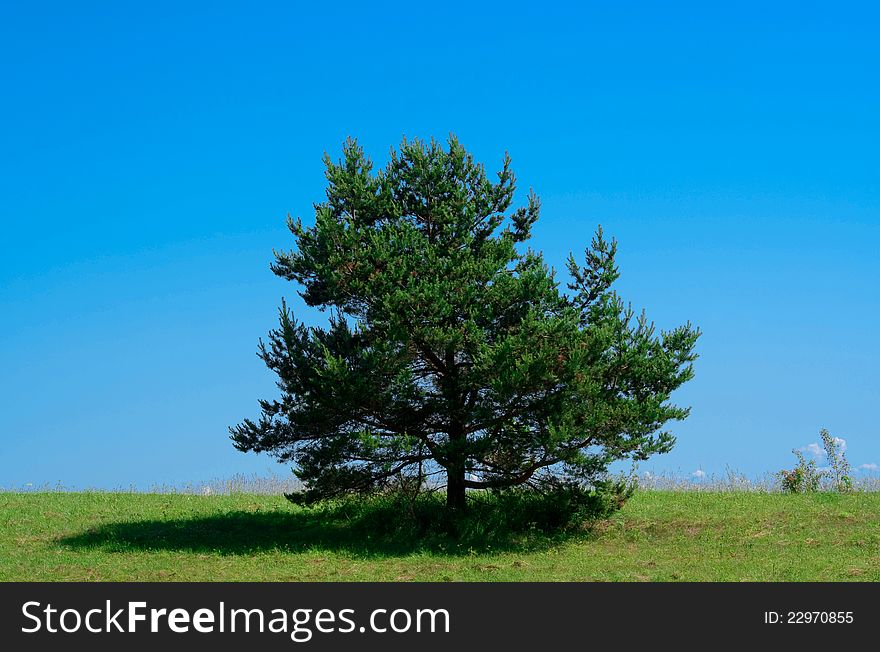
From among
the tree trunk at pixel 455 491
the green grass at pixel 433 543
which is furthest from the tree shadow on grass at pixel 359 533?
the tree trunk at pixel 455 491

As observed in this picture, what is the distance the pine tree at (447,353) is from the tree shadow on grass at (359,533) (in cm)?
107

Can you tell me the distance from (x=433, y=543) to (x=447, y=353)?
200 inches

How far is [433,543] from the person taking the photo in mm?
22828

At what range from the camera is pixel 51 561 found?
21609mm

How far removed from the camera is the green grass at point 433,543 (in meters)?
19.2

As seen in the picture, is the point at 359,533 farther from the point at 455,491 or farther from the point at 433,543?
the point at 455,491

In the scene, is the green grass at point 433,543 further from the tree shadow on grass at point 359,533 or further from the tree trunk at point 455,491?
the tree trunk at point 455,491

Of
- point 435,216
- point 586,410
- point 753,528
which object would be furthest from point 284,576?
point 753,528

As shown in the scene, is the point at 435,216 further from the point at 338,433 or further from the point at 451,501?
the point at 451,501

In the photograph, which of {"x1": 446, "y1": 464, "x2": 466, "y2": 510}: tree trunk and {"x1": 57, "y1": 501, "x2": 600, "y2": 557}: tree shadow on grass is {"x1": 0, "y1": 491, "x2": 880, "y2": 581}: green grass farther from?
{"x1": 446, "y1": 464, "x2": 466, "y2": 510}: tree trunk

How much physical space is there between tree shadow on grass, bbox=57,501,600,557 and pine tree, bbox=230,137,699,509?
3.50 ft

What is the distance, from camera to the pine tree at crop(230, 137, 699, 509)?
21.5 m

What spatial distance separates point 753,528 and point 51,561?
18553 millimetres
